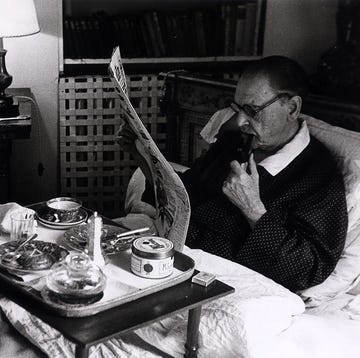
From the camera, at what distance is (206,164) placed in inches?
88.0

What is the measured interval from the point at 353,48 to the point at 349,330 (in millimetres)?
2094

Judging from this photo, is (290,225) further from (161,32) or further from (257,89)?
(161,32)

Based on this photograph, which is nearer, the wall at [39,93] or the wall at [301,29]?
the wall at [39,93]

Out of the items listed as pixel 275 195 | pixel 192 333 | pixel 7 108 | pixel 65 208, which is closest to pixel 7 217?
pixel 65 208

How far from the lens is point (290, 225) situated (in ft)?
6.21

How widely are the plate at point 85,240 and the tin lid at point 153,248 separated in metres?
0.12

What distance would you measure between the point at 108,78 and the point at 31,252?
203 cm

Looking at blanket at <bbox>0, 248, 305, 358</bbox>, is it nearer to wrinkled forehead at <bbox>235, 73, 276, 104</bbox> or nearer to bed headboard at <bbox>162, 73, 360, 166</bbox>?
wrinkled forehead at <bbox>235, 73, 276, 104</bbox>

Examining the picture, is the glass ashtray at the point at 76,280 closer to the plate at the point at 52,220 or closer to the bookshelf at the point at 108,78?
the plate at the point at 52,220

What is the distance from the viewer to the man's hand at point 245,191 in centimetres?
189

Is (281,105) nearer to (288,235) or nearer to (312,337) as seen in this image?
(288,235)

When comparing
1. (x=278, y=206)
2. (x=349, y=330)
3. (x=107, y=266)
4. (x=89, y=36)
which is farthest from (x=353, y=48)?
(x=107, y=266)

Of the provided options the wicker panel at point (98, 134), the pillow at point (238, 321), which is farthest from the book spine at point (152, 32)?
the pillow at point (238, 321)

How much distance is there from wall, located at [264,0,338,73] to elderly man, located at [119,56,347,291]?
5.80 feet
